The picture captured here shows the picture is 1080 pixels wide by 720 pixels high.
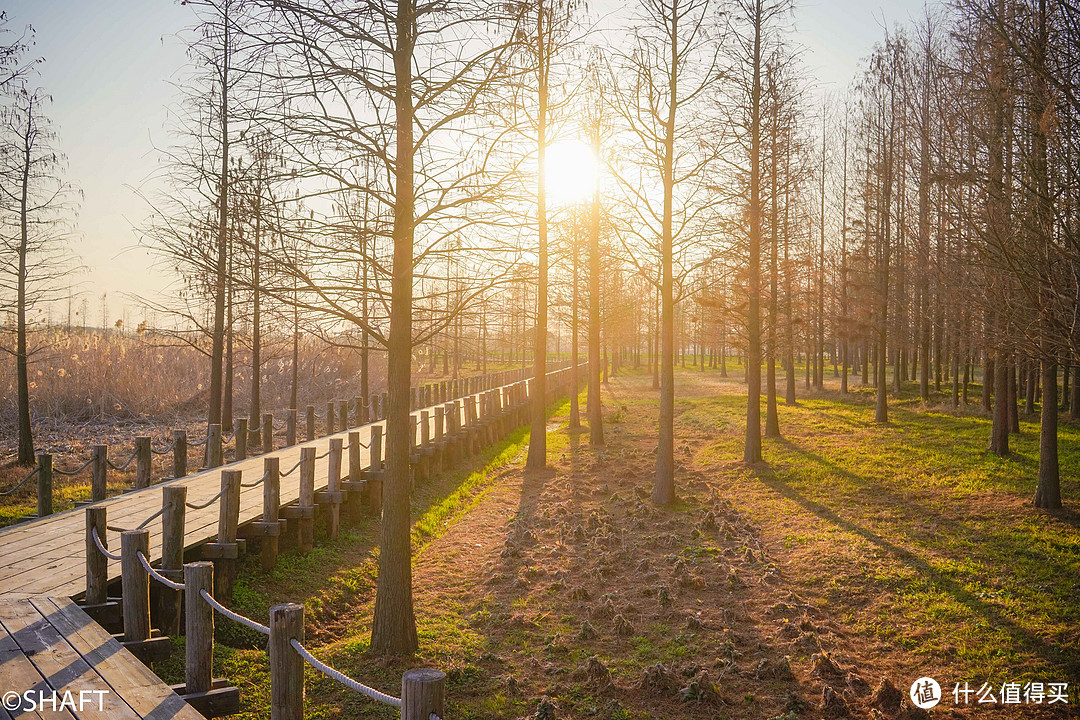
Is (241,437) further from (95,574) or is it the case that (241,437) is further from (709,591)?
(709,591)

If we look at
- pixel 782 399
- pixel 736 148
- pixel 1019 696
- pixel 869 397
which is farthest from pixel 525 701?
pixel 782 399

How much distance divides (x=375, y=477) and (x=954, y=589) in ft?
28.7

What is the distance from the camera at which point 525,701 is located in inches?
231

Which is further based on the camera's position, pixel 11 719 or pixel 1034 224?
pixel 1034 224

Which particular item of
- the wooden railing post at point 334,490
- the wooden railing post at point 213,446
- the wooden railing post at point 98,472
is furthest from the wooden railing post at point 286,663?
the wooden railing post at point 213,446

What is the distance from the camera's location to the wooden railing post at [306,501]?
9.59 metres

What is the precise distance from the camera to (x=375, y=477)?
485 inches

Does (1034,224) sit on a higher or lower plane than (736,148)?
lower

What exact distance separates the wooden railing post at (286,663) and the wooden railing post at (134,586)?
186cm

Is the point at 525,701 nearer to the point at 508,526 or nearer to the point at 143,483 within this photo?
the point at 508,526

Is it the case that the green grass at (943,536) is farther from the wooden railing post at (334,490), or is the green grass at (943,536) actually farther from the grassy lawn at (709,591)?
Result: the wooden railing post at (334,490)

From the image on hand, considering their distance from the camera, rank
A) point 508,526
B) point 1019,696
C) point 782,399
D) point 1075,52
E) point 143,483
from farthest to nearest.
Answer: point 782,399 < point 508,526 < point 143,483 < point 1075,52 < point 1019,696

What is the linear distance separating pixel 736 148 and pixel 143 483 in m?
12.9

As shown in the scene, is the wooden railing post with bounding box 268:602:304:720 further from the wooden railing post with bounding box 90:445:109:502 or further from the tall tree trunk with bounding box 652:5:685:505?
the tall tree trunk with bounding box 652:5:685:505
